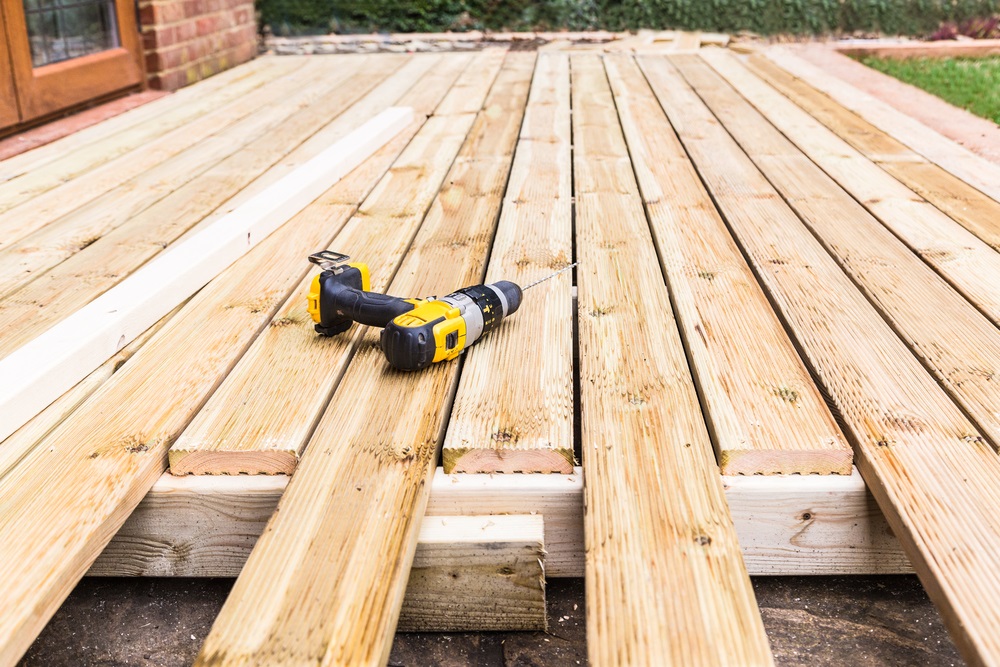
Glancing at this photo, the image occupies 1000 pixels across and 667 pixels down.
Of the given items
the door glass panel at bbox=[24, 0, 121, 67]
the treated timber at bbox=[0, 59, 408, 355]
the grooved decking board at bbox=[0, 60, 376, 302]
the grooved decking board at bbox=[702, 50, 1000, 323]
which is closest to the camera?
the treated timber at bbox=[0, 59, 408, 355]

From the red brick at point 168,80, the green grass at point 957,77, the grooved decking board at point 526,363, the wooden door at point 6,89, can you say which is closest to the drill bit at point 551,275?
the grooved decking board at point 526,363

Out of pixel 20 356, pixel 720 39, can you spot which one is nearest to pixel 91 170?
pixel 20 356

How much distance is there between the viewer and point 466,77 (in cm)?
452

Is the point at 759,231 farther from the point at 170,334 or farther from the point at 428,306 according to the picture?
the point at 170,334

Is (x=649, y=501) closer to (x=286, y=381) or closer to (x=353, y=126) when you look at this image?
(x=286, y=381)

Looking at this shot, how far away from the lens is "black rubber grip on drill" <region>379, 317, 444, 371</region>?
141cm

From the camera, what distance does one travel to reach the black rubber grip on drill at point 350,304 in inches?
59.6

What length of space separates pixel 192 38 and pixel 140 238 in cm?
270

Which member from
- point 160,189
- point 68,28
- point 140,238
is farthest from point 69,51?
point 140,238

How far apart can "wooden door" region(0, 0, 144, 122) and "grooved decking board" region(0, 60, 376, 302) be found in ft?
2.22

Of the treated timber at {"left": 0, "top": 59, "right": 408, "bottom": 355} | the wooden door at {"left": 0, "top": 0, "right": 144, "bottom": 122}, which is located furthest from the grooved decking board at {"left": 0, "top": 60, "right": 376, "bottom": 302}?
the wooden door at {"left": 0, "top": 0, "right": 144, "bottom": 122}

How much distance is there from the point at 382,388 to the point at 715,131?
7.34 ft

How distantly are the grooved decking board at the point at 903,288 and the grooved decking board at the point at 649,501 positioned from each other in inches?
16.4

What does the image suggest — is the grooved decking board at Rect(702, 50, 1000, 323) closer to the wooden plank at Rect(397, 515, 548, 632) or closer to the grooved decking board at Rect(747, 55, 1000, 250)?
the grooved decking board at Rect(747, 55, 1000, 250)
